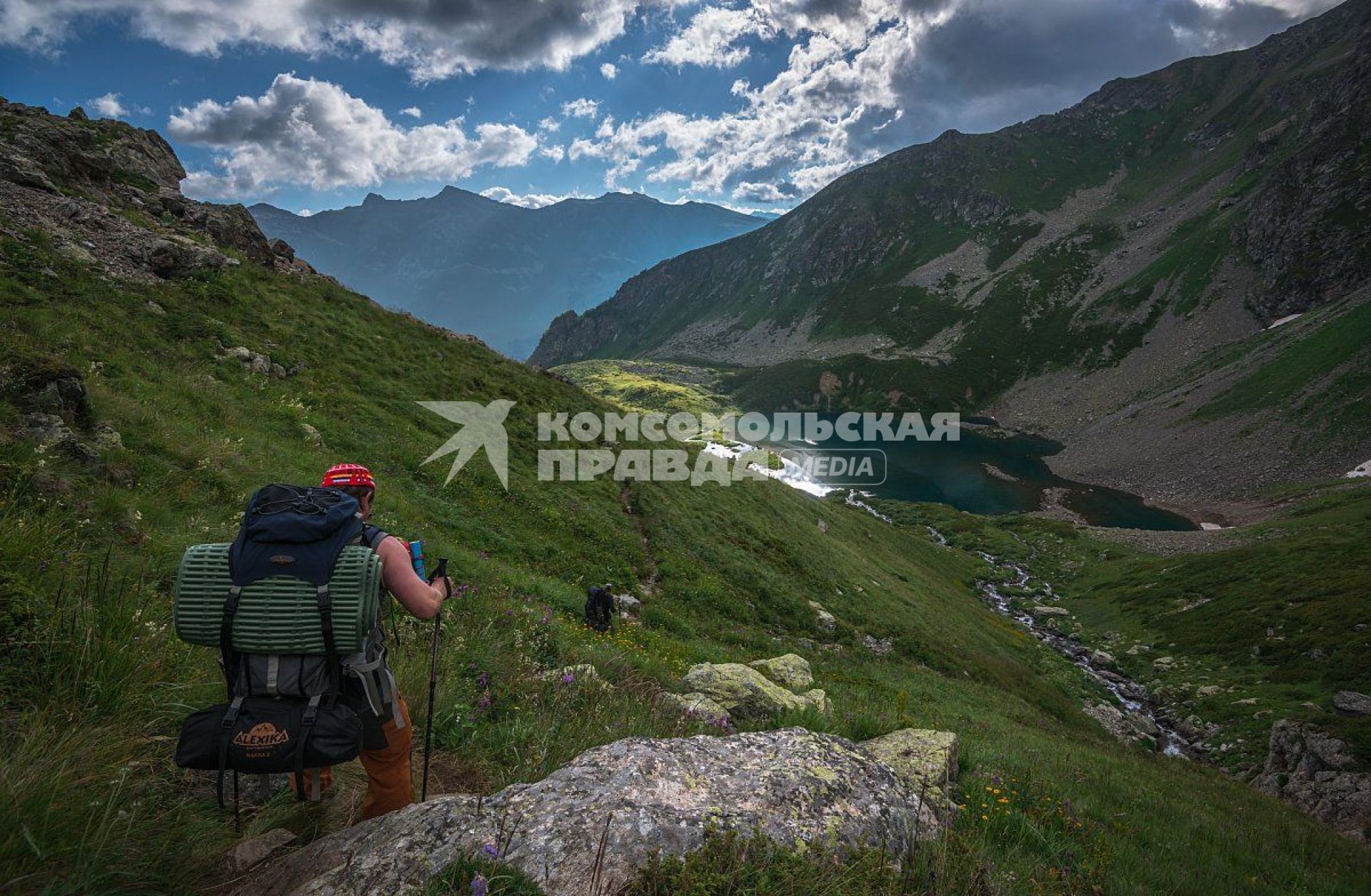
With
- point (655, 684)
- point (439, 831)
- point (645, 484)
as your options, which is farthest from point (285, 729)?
point (645, 484)

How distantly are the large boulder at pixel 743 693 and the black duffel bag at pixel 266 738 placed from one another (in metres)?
6.53

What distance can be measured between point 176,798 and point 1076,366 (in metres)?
195

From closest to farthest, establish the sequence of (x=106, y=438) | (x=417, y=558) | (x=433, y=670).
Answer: (x=433, y=670) → (x=417, y=558) → (x=106, y=438)

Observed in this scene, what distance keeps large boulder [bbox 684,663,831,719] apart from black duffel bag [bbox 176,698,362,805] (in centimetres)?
653

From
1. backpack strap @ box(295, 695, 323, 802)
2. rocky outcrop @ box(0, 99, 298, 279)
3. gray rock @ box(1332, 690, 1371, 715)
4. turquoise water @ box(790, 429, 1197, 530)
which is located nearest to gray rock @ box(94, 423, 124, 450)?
backpack strap @ box(295, 695, 323, 802)

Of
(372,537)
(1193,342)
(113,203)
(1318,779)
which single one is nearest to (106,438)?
(372,537)

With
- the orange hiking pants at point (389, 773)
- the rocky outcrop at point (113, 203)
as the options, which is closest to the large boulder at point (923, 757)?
the orange hiking pants at point (389, 773)

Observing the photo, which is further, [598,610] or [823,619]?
[823,619]

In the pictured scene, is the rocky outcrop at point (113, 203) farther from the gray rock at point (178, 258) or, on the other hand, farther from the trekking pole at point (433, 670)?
the trekking pole at point (433, 670)

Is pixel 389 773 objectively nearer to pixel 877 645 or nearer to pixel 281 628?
pixel 281 628

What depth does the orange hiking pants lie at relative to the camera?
14.0 ft

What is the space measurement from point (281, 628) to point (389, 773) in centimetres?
157

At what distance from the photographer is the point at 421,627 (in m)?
8.06

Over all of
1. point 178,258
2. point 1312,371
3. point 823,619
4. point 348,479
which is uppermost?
point 1312,371
